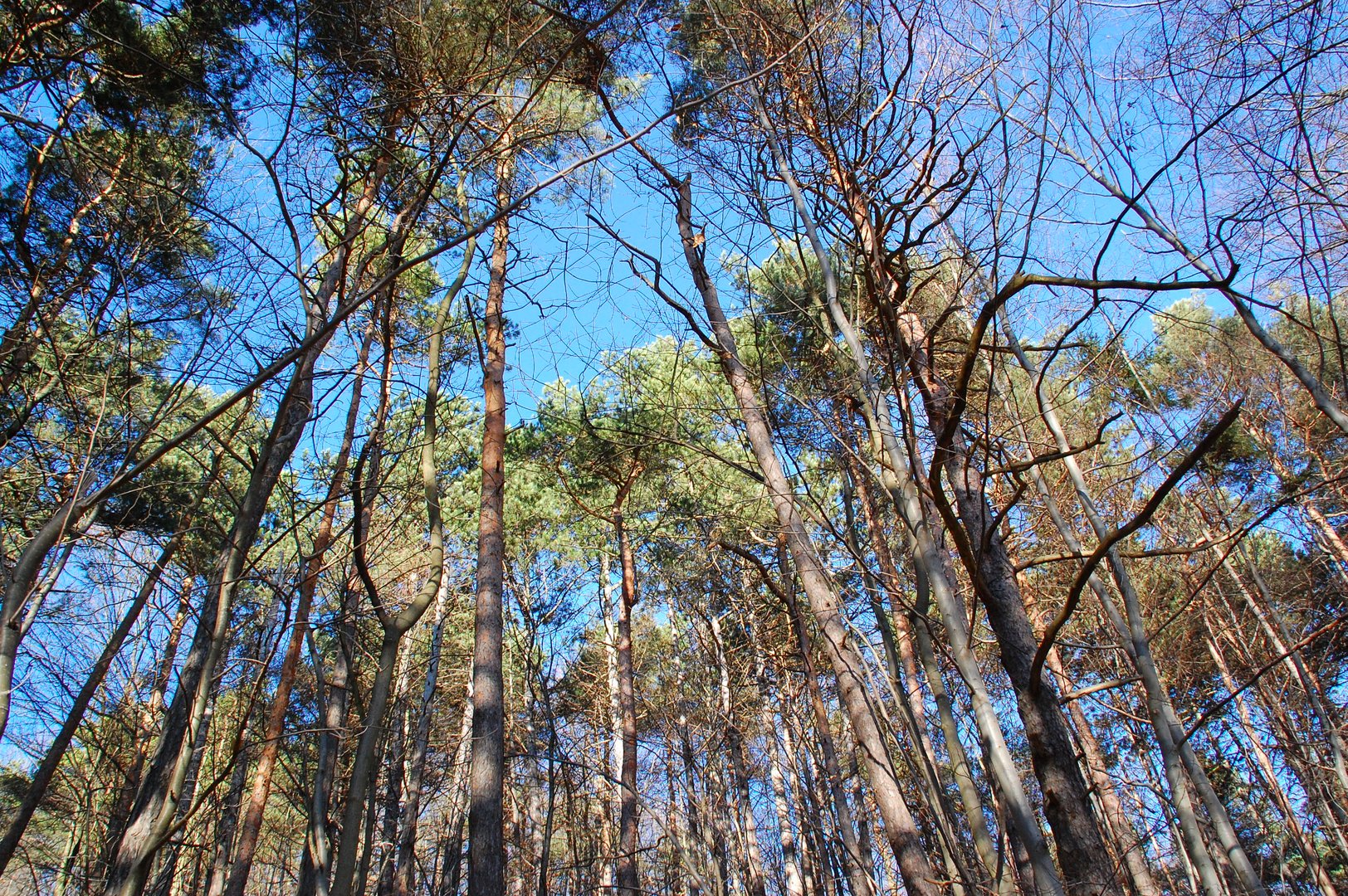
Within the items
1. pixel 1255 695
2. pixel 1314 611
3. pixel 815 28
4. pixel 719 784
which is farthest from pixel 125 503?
pixel 1314 611

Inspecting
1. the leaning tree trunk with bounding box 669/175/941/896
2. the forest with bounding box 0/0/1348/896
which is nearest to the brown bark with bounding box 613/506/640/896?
the forest with bounding box 0/0/1348/896

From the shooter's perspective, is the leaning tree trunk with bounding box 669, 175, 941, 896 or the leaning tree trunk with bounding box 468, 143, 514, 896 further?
the leaning tree trunk with bounding box 468, 143, 514, 896

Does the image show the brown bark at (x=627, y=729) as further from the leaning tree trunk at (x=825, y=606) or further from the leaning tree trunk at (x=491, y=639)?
the leaning tree trunk at (x=825, y=606)

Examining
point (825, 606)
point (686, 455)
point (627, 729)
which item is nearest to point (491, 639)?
point (825, 606)

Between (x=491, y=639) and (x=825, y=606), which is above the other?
(x=491, y=639)

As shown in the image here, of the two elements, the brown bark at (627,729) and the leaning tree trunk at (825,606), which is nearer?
the leaning tree trunk at (825,606)

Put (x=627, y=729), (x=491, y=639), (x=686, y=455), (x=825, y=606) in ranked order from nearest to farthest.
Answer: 1. (x=825, y=606)
2. (x=491, y=639)
3. (x=627, y=729)
4. (x=686, y=455)

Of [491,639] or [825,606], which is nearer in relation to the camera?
[825,606]

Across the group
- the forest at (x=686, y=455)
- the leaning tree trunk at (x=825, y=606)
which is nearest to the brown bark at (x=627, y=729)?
the forest at (x=686, y=455)

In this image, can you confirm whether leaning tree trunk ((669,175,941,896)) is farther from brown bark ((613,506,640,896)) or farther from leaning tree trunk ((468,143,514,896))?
brown bark ((613,506,640,896))

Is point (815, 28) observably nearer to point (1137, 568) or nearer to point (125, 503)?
point (125, 503)

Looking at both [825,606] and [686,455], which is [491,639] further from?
[686,455]

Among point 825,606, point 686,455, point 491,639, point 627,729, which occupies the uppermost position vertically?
point 686,455

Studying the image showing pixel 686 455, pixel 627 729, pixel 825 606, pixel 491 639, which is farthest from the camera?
pixel 686 455
